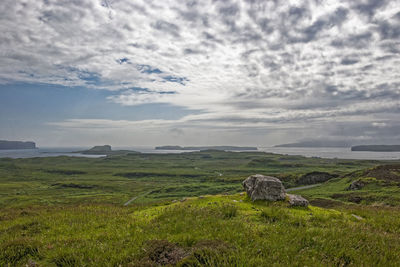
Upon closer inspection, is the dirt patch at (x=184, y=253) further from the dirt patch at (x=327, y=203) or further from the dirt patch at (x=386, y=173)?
the dirt patch at (x=386, y=173)

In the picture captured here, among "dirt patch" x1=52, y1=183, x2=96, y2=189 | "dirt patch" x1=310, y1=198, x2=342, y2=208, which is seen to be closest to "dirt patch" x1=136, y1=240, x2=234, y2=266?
"dirt patch" x1=310, y1=198, x2=342, y2=208

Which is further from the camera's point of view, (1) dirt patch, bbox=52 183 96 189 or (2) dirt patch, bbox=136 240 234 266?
(1) dirt patch, bbox=52 183 96 189

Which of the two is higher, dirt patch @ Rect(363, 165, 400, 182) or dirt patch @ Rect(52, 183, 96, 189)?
dirt patch @ Rect(363, 165, 400, 182)

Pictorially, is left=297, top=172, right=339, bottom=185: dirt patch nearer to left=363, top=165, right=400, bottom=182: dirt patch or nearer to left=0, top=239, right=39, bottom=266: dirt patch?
left=363, top=165, right=400, bottom=182: dirt patch

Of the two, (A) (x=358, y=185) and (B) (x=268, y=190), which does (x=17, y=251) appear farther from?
(A) (x=358, y=185)

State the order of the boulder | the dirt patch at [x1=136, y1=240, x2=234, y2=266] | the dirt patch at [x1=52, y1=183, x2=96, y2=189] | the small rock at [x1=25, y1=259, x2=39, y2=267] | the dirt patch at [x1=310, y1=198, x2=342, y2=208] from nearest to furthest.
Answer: the dirt patch at [x1=136, y1=240, x2=234, y2=266]
the small rock at [x1=25, y1=259, x2=39, y2=267]
the boulder
the dirt patch at [x1=310, y1=198, x2=342, y2=208]
the dirt patch at [x1=52, y1=183, x2=96, y2=189]

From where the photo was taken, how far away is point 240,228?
8.49 metres

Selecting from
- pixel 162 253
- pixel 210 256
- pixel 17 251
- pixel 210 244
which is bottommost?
pixel 17 251

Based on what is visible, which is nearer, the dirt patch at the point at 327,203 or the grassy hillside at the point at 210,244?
the grassy hillside at the point at 210,244

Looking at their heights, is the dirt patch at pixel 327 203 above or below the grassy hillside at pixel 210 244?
below

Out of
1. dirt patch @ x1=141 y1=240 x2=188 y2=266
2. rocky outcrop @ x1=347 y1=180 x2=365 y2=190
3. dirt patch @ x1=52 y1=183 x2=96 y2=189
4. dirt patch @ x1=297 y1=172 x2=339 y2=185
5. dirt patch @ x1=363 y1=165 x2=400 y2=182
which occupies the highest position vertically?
dirt patch @ x1=141 y1=240 x2=188 y2=266

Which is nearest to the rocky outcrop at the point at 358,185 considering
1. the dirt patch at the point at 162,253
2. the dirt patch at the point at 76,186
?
the dirt patch at the point at 162,253

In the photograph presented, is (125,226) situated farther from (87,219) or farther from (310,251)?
Result: (310,251)

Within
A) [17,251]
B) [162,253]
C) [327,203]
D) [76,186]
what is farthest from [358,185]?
[76,186]
